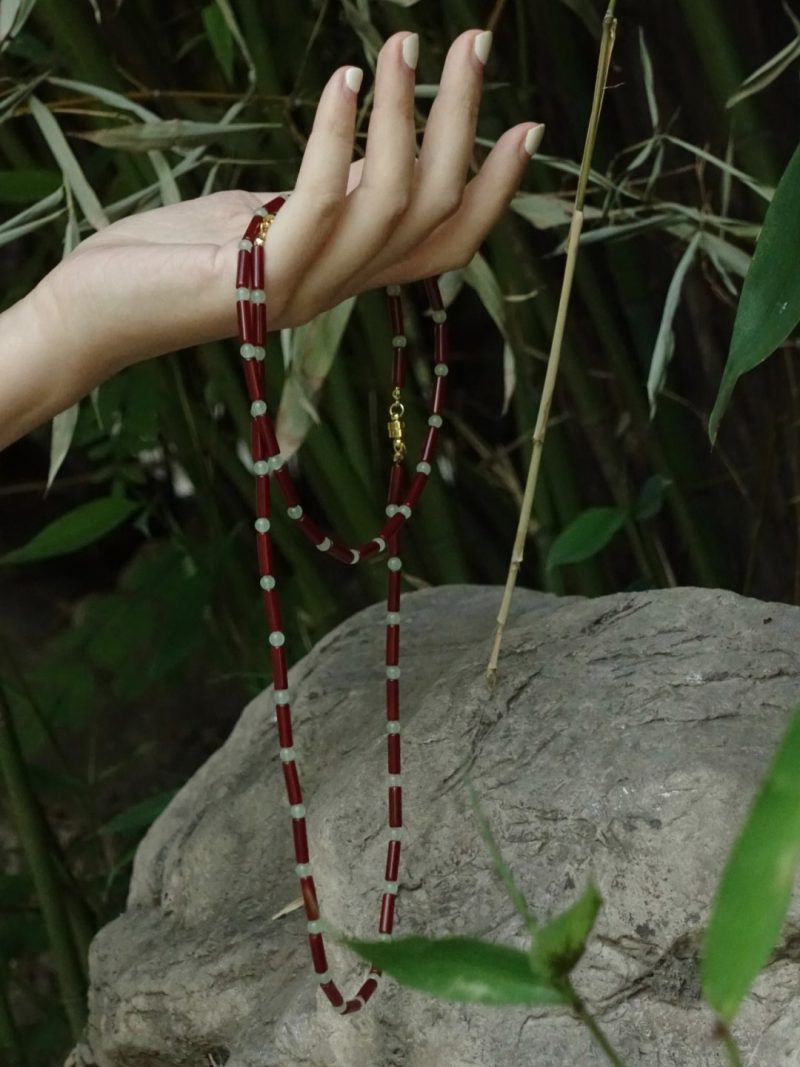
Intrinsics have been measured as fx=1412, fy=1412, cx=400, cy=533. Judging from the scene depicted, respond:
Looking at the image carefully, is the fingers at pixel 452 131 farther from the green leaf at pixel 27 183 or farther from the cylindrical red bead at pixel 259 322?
the green leaf at pixel 27 183

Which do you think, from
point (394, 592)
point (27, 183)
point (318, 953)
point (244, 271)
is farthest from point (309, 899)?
point (27, 183)

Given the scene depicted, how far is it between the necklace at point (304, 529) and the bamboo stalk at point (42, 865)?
0.34m

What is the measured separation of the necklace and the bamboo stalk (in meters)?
0.34

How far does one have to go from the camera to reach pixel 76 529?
1071mm

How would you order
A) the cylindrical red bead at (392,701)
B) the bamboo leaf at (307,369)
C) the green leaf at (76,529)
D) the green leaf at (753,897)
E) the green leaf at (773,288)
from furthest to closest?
the green leaf at (76,529) → the bamboo leaf at (307,369) → the cylindrical red bead at (392,701) → the green leaf at (773,288) → the green leaf at (753,897)

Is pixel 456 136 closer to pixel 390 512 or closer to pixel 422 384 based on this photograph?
pixel 390 512

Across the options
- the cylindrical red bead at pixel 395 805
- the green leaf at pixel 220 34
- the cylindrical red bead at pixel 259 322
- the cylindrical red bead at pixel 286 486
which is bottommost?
the cylindrical red bead at pixel 395 805

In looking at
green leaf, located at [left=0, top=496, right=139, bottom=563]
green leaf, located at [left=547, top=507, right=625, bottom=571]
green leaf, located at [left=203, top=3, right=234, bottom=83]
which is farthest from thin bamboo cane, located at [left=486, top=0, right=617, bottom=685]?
green leaf, located at [left=0, top=496, right=139, bottom=563]

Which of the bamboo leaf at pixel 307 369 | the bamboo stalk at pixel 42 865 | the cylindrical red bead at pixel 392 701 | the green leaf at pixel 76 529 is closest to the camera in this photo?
the cylindrical red bead at pixel 392 701

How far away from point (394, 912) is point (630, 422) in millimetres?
531

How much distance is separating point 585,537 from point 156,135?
0.34 m

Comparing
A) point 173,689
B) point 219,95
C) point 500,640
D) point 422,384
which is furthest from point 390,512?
point 173,689

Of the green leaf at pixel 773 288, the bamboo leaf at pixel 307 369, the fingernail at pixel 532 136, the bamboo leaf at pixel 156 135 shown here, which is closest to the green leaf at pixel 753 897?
the green leaf at pixel 773 288

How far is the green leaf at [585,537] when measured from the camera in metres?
0.86
